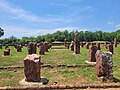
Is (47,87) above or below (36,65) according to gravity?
below

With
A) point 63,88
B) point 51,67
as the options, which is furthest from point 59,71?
point 63,88

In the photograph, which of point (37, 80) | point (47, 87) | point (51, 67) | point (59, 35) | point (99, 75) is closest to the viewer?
point (47, 87)

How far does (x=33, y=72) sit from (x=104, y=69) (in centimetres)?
398

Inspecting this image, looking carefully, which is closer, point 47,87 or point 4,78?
point 47,87

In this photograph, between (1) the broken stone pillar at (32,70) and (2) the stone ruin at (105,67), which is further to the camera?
(2) the stone ruin at (105,67)

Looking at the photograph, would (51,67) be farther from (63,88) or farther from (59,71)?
(63,88)

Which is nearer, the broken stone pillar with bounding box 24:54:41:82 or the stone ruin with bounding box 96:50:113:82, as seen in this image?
the broken stone pillar with bounding box 24:54:41:82

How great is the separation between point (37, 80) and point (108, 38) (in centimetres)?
9881

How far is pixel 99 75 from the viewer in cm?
1361

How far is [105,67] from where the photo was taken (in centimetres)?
1323

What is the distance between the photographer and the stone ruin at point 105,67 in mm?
12917

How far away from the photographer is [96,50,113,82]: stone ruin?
1292 cm

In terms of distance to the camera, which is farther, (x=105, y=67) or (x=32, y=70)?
(x=105, y=67)

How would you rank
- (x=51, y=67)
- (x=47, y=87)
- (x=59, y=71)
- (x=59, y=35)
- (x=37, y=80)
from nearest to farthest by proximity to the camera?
(x=47, y=87)
(x=37, y=80)
(x=59, y=71)
(x=51, y=67)
(x=59, y=35)
